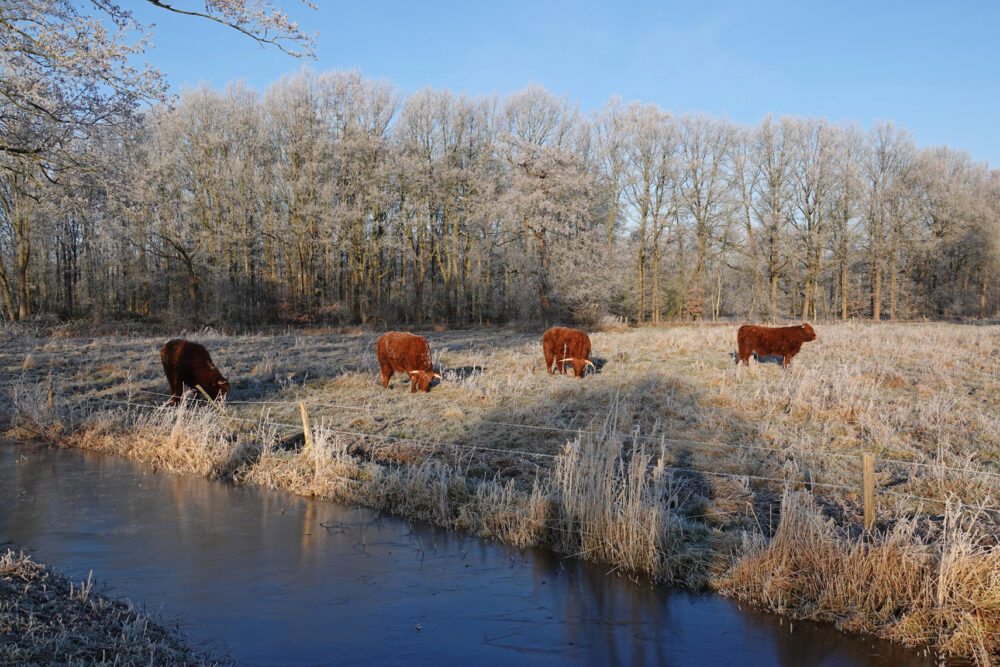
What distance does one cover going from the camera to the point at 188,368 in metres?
12.8

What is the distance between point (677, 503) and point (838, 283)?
134ft

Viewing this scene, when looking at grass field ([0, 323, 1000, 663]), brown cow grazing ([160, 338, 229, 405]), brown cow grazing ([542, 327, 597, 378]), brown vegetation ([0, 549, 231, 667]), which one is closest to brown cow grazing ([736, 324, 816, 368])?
grass field ([0, 323, 1000, 663])

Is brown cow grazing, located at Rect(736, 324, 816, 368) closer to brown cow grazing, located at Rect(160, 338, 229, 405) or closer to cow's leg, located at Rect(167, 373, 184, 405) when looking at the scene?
brown cow grazing, located at Rect(160, 338, 229, 405)

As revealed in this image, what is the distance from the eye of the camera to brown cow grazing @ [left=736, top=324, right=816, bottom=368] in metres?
15.5

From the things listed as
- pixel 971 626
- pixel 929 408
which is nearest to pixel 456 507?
pixel 971 626

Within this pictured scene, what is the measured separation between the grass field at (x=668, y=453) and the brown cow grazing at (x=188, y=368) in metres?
0.73

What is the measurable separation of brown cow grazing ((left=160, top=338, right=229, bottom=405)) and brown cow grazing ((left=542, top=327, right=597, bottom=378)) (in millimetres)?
7297

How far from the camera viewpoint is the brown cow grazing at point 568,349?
15174mm

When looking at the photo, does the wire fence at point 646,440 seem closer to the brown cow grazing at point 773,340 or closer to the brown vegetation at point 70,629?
the brown vegetation at point 70,629

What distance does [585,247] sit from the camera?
31844 mm

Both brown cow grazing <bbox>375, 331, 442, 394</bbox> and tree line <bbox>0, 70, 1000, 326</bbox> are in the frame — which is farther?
tree line <bbox>0, 70, 1000, 326</bbox>

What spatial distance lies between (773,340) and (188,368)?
13118 millimetres

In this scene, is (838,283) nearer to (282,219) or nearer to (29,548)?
(282,219)

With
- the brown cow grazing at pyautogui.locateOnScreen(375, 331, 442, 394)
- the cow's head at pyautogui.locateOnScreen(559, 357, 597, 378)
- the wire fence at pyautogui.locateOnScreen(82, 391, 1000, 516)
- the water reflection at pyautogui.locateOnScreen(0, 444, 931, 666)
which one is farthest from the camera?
the cow's head at pyautogui.locateOnScreen(559, 357, 597, 378)
